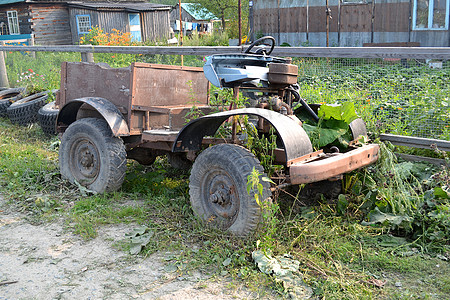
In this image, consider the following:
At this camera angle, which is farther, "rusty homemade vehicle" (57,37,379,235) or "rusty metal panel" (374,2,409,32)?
"rusty metal panel" (374,2,409,32)

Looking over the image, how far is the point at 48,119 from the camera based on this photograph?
8078mm

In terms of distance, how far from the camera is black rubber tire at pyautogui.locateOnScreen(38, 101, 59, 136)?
8047 millimetres

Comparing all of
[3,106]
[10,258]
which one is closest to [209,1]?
[3,106]

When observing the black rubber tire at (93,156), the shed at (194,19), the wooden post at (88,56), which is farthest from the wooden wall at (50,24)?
the black rubber tire at (93,156)

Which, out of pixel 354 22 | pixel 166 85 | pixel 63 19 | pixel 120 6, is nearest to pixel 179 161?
pixel 166 85

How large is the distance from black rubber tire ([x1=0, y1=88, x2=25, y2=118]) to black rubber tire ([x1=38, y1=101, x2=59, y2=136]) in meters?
1.95

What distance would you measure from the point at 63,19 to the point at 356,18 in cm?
2211

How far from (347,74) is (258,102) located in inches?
96.0

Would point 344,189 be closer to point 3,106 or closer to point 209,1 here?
point 3,106

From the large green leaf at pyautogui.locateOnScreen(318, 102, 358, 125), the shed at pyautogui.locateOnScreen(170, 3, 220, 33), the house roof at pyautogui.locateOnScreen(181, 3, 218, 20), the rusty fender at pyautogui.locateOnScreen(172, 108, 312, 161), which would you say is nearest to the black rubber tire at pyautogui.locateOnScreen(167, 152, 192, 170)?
the rusty fender at pyautogui.locateOnScreen(172, 108, 312, 161)

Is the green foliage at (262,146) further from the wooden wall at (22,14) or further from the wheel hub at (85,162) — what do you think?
the wooden wall at (22,14)

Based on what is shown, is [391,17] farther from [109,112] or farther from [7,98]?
[109,112]

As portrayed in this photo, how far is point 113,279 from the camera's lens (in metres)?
3.64

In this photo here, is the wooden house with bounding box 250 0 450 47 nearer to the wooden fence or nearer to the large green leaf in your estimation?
the wooden fence
